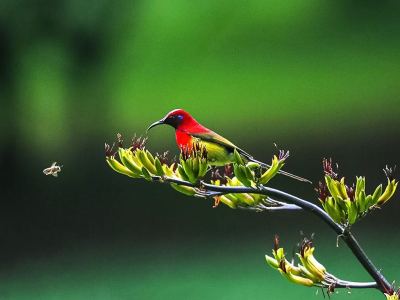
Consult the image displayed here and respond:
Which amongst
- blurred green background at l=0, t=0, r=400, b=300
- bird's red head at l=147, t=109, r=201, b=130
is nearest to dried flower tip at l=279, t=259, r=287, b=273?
bird's red head at l=147, t=109, r=201, b=130

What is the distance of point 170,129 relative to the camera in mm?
5445

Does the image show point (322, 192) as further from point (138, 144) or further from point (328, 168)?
point (138, 144)

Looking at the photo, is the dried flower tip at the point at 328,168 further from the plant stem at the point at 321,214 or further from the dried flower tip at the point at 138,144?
the dried flower tip at the point at 138,144

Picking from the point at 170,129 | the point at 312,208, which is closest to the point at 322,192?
the point at 312,208

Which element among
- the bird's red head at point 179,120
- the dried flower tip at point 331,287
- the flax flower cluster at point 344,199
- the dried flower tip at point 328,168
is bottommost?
the dried flower tip at point 331,287

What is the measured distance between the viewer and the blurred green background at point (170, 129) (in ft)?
15.3

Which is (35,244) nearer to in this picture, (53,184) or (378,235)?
(53,184)

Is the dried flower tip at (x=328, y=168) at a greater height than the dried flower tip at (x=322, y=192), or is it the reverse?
the dried flower tip at (x=328, y=168)

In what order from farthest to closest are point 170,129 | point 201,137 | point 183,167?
point 170,129
point 201,137
point 183,167

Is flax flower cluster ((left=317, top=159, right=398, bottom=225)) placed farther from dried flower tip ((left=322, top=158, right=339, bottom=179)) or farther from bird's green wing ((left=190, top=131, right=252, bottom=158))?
bird's green wing ((left=190, top=131, right=252, bottom=158))

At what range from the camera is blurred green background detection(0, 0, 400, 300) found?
4.67 meters

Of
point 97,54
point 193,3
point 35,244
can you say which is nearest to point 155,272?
point 35,244

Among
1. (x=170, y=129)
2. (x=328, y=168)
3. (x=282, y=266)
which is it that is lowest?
(x=170, y=129)

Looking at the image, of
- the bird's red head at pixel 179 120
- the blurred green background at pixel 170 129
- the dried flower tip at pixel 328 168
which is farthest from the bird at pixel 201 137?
the blurred green background at pixel 170 129
